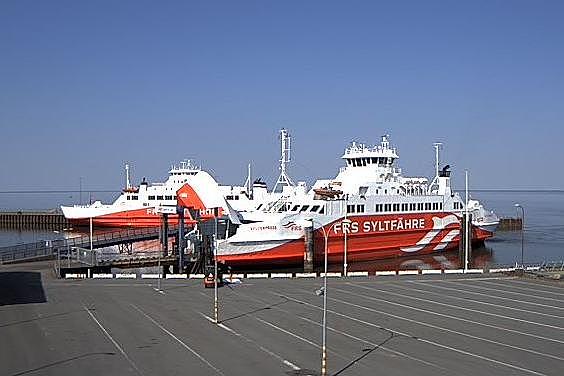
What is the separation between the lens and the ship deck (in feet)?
63.0

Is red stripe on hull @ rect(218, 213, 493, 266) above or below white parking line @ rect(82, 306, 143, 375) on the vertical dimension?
below

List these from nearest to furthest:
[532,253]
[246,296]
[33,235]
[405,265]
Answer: [246,296] < [405,265] < [532,253] < [33,235]

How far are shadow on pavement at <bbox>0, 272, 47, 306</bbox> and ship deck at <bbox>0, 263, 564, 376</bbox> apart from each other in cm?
10

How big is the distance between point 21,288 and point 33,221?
9451 centimetres

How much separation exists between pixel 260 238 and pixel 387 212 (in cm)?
1604

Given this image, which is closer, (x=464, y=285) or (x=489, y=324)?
(x=489, y=324)

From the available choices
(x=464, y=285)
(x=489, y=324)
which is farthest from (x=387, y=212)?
(x=489, y=324)

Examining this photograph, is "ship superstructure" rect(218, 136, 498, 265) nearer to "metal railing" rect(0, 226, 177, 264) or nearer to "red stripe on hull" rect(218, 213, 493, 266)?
"red stripe on hull" rect(218, 213, 493, 266)

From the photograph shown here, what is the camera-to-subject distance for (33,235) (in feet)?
332

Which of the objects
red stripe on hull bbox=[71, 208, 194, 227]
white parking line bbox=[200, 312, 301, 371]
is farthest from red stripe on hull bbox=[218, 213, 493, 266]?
red stripe on hull bbox=[71, 208, 194, 227]

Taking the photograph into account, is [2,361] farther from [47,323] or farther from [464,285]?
[464,285]

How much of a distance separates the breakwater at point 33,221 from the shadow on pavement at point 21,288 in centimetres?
7863

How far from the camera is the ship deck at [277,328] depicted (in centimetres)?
1920

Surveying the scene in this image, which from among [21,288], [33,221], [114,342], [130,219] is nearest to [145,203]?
[130,219]
